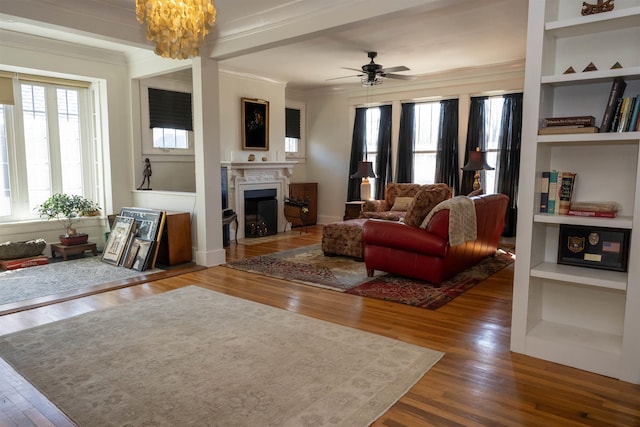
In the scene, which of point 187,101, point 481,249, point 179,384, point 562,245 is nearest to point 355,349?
point 179,384

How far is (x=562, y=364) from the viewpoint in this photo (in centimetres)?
264

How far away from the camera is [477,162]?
6.37m

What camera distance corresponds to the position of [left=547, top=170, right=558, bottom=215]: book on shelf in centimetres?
274

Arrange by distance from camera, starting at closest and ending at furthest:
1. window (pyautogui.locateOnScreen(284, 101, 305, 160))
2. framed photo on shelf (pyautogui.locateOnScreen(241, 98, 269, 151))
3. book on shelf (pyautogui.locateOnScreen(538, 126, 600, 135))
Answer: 1. book on shelf (pyautogui.locateOnScreen(538, 126, 600, 135))
2. framed photo on shelf (pyautogui.locateOnScreen(241, 98, 269, 151))
3. window (pyautogui.locateOnScreen(284, 101, 305, 160))

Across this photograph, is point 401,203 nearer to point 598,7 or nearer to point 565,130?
point 565,130

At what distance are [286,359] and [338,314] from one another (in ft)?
3.06

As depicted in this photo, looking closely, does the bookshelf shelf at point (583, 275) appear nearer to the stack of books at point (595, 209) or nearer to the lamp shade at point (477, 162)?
the stack of books at point (595, 209)

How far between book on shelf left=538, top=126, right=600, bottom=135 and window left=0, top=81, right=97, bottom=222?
5744 mm

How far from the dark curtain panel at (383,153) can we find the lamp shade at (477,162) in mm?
1745

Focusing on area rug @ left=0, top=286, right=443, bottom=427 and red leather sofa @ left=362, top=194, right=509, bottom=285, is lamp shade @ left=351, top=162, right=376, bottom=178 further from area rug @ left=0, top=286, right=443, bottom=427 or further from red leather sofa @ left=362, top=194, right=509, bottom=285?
area rug @ left=0, top=286, right=443, bottom=427

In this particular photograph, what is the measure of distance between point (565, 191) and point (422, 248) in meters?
1.60

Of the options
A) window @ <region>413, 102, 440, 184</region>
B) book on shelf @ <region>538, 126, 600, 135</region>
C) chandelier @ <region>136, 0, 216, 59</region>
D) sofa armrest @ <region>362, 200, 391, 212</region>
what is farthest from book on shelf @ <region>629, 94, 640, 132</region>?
window @ <region>413, 102, 440, 184</region>

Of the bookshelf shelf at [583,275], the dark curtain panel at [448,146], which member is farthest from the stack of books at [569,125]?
the dark curtain panel at [448,146]

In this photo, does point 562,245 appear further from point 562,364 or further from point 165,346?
point 165,346
